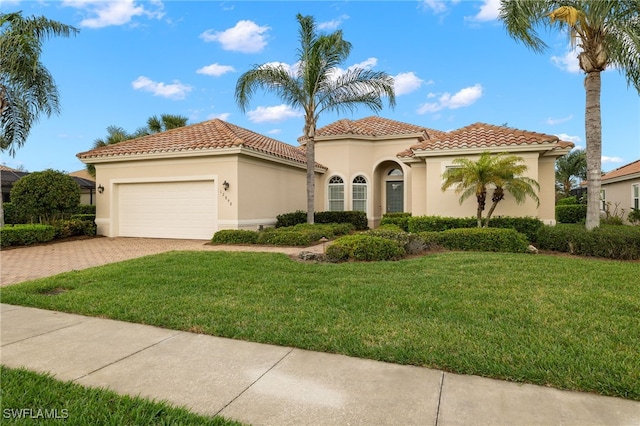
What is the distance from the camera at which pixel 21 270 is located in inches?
330

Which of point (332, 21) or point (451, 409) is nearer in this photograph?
point (451, 409)

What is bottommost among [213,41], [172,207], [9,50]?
[172,207]

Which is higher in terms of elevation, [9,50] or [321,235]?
[9,50]

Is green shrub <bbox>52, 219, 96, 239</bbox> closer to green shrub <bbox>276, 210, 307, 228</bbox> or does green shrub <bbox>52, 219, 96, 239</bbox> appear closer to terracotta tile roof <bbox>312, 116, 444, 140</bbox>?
green shrub <bbox>276, 210, 307, 228</bbox>

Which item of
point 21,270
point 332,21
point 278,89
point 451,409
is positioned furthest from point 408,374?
point 332,21

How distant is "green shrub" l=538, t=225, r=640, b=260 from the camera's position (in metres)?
8.80

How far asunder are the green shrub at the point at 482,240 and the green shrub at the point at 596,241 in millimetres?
920

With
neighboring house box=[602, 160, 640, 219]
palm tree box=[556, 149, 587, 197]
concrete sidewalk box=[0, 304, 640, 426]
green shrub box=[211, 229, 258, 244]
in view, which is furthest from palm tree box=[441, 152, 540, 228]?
palm tree box=[556, 149, 587, 197]

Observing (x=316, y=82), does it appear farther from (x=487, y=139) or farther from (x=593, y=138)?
(x=593, y=138)

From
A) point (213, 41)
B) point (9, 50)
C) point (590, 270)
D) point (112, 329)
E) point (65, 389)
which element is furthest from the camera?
point (213, 41)

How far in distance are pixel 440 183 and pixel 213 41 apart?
10651mm

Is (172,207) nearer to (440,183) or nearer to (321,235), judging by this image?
(321,235)

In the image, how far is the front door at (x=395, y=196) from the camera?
21.0 meters

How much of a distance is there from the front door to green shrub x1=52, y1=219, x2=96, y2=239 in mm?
15726
